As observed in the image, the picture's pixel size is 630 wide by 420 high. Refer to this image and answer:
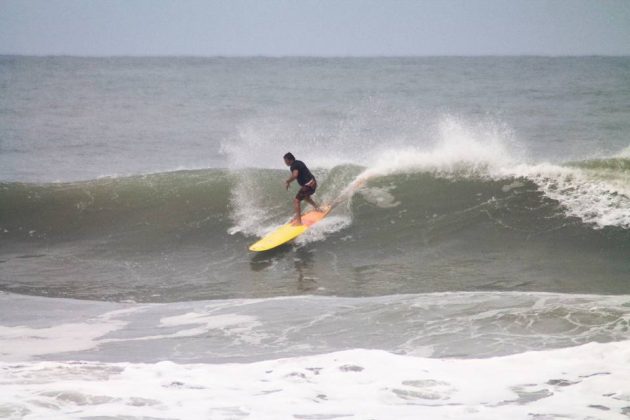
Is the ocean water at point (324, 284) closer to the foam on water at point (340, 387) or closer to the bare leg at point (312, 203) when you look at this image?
the foam on water at point (340, 387)

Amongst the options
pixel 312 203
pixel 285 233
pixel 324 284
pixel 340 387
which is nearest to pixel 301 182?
pixel 312 203

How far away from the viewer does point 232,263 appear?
12594 mm

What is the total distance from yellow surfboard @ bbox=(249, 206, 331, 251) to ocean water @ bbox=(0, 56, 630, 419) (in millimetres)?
152

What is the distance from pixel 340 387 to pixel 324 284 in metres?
4.75

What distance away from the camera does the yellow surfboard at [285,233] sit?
12.7 meters

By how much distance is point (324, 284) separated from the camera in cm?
1113

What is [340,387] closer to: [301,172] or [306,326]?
[306,326]

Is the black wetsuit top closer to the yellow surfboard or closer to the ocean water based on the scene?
the yellow surfboard

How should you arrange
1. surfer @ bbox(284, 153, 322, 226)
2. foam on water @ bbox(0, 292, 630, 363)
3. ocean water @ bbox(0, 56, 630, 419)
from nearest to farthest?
1. ocean water @ bbox(0, 56, 630, 419)
2. foam on water @ bbox(0, 292, 630, 363)
3. surfer @ bbox(284, 153, 322, 226)

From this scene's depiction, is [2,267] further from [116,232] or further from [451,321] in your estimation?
[451,321]

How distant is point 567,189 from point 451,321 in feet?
21.4

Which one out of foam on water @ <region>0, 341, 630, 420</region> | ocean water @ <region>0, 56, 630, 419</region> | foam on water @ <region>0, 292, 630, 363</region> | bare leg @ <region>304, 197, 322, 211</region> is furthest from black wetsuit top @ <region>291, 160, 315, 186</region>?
foam on water @ <region>0, 341, 630, 420</region>

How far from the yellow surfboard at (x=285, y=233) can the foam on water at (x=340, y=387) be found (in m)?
5.45

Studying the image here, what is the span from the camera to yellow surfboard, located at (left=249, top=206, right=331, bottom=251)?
1270 centimetres
